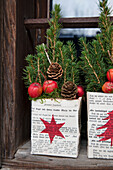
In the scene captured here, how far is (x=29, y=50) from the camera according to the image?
1036 millimetres

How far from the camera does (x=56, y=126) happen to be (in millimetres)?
799

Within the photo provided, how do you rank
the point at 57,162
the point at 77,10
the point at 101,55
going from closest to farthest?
the point at 57,162 < the point at 101,55 < the point at 77,10

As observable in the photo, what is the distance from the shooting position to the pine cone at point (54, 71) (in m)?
0.83

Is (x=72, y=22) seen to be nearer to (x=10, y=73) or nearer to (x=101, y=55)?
(x=101, y=55)

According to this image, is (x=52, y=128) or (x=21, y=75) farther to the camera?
(x=21, y=75)

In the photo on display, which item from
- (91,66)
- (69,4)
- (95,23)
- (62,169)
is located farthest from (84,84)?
(69,4)

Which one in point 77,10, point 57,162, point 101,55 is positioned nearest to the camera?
point 57,162

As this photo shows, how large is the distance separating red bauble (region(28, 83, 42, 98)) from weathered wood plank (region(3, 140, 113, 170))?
0.29 metres

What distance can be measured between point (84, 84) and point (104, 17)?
1.28ft

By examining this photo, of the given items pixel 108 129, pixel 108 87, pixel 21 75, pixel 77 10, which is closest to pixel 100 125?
Answer: pixel 108 129

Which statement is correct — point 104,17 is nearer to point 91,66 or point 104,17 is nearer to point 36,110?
point 91,66

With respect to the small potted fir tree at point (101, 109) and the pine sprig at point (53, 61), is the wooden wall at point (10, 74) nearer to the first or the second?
the pine sprig at point (53, 61)

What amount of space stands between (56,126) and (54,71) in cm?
25

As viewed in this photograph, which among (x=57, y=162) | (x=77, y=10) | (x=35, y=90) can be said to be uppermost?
(x=77, y=10)
